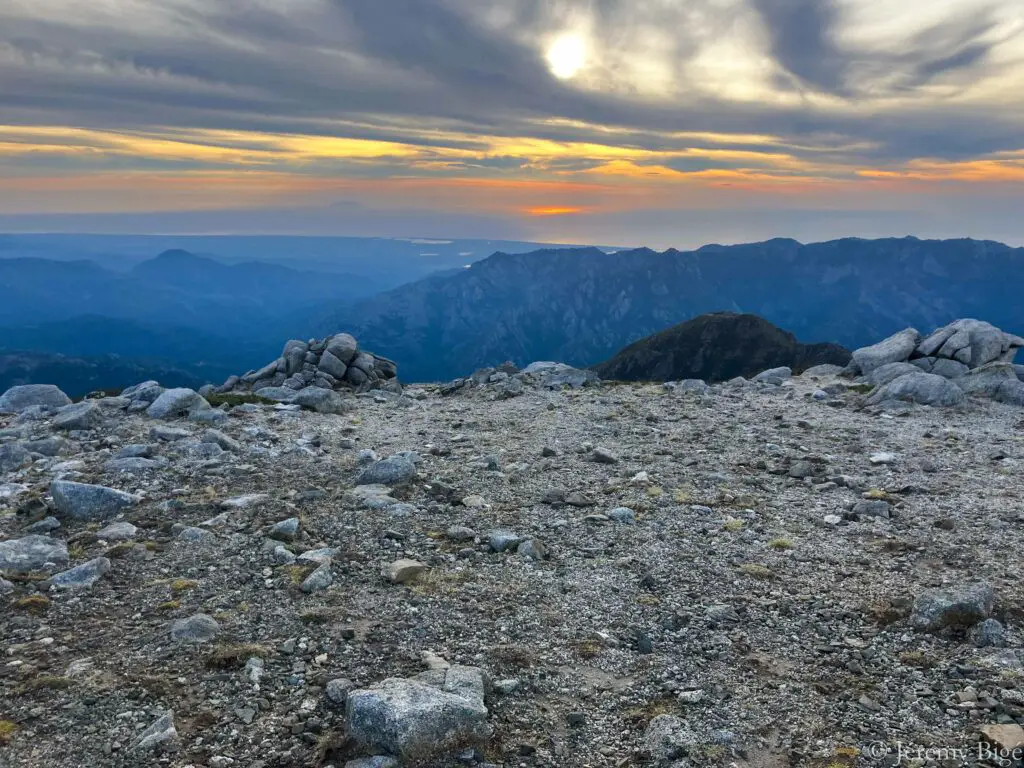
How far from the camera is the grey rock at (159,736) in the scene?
700 cm

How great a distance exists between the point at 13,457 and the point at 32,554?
7.49 metres

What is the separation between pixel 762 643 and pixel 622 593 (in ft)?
7.41

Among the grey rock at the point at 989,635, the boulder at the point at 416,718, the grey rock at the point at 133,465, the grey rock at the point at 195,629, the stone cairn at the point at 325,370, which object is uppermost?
the grey rock at the point at 989,635

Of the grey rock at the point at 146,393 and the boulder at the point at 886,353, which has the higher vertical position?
the boulder at the point at 886,353

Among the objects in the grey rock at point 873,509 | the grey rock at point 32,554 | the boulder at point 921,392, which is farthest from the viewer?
the boulder at point 921,392

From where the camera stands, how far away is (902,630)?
29.9ft

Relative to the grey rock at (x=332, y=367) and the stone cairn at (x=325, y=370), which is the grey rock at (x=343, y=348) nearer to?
the stone cairn at (x=325, y=370)

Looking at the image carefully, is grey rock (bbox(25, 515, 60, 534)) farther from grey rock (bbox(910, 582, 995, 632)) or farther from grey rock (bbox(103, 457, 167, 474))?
grey rock (bbox(910, 582, 995, 632))

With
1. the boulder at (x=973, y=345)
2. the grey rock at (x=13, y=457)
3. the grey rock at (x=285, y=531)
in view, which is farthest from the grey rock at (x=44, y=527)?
the boulder at (x=973, y=345)

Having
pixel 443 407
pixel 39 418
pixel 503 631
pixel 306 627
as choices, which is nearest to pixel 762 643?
pixel 503 631

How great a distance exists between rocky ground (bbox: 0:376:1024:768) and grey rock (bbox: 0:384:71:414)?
7145mm

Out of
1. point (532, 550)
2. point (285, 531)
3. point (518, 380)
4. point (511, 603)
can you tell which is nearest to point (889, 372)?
point (518, 380)

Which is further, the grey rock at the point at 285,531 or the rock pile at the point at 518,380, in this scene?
the rock pile at the point at 518,380

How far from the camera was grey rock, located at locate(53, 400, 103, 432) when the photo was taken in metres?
20.3
